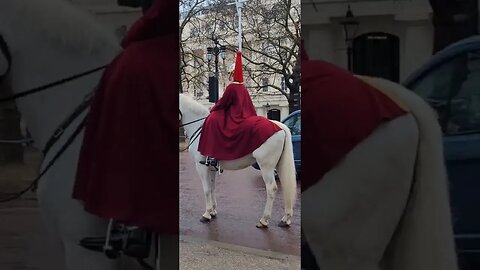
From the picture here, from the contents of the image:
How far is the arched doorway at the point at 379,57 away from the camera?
1620mm

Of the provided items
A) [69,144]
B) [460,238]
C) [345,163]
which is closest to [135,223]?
[69,144]

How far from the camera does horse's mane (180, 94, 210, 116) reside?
1737mm

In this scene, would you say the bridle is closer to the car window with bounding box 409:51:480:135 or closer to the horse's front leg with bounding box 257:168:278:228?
the horse's front leg with bounding box 257:168:278:228

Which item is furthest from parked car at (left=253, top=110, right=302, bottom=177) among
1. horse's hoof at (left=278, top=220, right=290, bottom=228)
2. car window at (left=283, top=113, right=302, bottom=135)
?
horse's hoof at (left=278, top=220, right=290, bottom=228)

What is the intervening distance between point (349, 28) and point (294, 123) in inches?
12.8

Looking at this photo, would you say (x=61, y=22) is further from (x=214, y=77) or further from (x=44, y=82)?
(x=214, y=77)

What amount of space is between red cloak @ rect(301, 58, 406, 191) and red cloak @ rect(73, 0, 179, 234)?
1.33 ft

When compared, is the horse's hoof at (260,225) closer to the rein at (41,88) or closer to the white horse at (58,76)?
the white horse at (58,76)

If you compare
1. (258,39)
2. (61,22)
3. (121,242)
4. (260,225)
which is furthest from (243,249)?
(61,22)

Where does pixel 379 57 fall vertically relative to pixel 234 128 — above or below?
above

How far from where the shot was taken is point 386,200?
161 centimetres

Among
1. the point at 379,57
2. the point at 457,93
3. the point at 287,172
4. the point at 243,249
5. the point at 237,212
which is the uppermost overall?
the point at 379,57

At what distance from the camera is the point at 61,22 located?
1751mm

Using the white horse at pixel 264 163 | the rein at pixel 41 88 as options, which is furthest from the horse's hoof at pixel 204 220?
the rein at pixel 41 88
